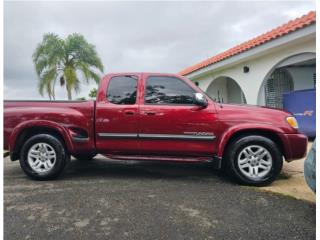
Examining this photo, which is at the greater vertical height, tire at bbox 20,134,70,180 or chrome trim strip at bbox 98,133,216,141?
chrome trim strip at bbox 98,133,216,141

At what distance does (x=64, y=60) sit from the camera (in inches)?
671

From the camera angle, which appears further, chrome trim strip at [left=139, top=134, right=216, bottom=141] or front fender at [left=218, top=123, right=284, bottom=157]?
chrome trim strip at [left=139, top=134, right=216, bottom=141]

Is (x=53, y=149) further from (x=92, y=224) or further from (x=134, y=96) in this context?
(x=92, y=224)

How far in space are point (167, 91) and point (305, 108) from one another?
558 cm

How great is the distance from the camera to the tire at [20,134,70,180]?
479 cm

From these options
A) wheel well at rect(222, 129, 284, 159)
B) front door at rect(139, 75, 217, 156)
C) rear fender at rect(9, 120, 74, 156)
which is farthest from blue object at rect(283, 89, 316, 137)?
rear fender at rect(9, 120, 74, 156)

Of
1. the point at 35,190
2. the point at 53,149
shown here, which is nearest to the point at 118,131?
the point at 53,149

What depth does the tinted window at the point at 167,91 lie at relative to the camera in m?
4.73

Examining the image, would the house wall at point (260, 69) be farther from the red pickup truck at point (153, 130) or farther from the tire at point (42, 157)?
the tire at point (42, 157)

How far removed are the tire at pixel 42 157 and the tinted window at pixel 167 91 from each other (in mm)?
1717

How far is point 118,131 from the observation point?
475 centimetres

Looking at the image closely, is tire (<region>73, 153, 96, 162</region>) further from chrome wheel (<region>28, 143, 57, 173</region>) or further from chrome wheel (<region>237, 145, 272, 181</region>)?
chrome wheel (<region>237, 145, 272, 181</region>)

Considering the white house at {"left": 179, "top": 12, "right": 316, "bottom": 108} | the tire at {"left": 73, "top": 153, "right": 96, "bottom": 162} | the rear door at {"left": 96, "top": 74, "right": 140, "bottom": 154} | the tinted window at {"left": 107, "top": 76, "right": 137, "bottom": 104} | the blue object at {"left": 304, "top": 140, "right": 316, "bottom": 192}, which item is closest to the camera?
the blue object at {"left": 304, "top": 140, "right": 316, "bottom": 192}

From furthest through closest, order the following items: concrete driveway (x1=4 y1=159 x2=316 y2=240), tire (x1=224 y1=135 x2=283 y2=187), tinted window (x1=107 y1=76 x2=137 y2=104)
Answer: tinted window (x1=107 y1=76 x2=137 y2=104)
tire (x1=224 y1=135 x2=283 y2=187)
concrete driveway (x1=4 y1=159 x2=316 y2=240)
